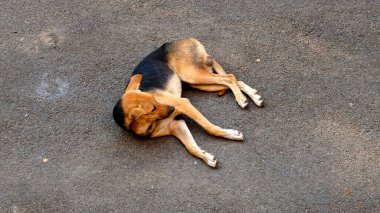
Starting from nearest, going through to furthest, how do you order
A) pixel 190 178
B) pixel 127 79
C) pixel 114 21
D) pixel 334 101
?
1. pixel 190 178
2. pixel 334 101
3. pixel 127 79
4. pixel 114 21

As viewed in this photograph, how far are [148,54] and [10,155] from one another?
5.89 ft

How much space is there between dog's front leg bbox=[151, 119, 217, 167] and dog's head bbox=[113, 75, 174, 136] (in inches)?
4.3

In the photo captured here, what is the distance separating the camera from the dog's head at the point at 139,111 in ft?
16.4

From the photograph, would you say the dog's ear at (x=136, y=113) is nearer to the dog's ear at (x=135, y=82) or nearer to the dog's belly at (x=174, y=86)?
the dog's ear at (x=135, y=82)

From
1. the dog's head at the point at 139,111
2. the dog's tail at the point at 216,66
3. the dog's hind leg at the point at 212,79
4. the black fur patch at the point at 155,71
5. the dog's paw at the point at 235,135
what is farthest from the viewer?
the dog's tail at the point at 216,66

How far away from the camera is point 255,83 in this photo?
18.8 ft

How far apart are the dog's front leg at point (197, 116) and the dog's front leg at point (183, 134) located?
12 centimetres

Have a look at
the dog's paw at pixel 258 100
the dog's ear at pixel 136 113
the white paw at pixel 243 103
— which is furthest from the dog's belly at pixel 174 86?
the dog's paw at pixel 258 100

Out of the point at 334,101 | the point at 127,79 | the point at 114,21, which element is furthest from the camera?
the point at 114,21

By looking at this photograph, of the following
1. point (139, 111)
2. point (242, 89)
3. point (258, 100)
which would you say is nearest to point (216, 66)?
point (242, 89)

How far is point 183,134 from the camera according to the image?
17.3ft

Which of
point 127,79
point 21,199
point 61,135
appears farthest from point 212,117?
point 21,199

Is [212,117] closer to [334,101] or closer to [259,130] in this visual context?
[259,130]

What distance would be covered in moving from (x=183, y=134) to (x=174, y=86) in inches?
20.5
